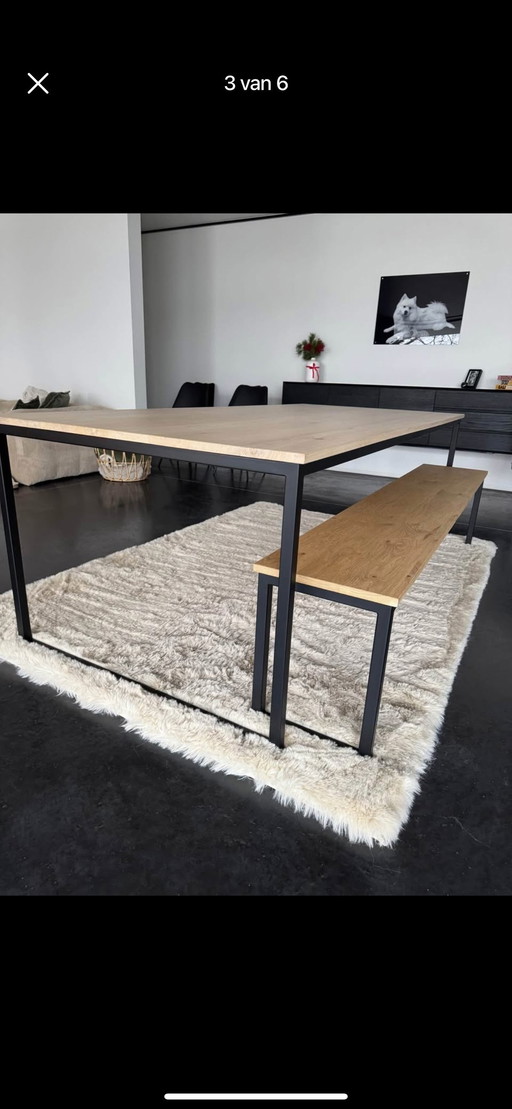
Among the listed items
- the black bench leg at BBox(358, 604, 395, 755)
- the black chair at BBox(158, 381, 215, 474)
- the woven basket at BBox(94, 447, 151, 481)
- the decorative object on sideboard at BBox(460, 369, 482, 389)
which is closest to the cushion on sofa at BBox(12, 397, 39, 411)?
the woven basket at BBox(94, 447, 151, 481)

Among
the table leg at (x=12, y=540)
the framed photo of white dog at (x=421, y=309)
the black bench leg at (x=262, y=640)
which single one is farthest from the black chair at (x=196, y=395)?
the black bench leg at (x=262, y=640)

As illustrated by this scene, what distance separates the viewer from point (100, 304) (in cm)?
514

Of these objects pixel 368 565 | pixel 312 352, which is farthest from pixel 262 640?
pixel 312 352

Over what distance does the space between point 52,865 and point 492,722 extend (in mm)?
1240

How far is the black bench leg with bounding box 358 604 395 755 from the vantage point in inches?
51.4

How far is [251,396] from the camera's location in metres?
5.11

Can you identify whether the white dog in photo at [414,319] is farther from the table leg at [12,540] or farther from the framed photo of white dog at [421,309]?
the table leg at [12,540]

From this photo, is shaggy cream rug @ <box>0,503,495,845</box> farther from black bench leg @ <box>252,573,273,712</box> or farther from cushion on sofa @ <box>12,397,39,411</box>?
cushion on sofa @ <box>12,397,39,411</box>

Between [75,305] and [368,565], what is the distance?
16.6ft

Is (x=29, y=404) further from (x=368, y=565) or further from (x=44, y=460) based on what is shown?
(x=368, y=565)

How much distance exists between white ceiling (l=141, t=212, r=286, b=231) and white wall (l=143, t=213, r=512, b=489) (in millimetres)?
81

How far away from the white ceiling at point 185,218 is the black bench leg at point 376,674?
215 inches
